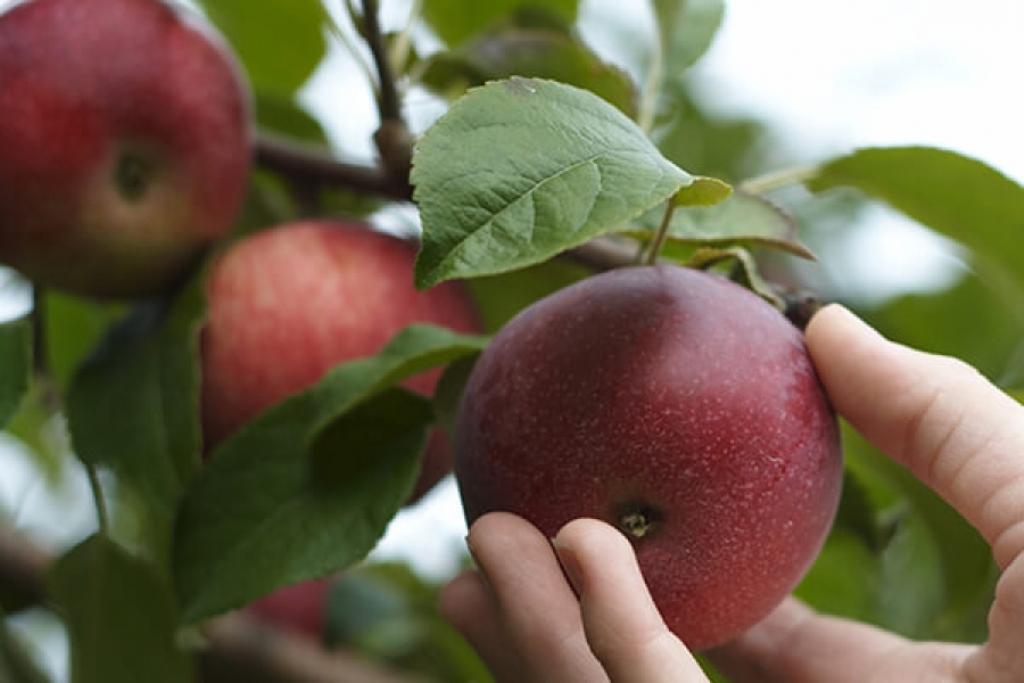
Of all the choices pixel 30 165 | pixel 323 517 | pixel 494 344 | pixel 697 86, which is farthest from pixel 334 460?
pixel 697 86

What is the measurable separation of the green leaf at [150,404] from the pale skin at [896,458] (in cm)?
21

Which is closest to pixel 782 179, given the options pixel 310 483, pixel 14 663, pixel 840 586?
pixel 310 483

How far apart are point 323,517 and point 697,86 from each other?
888 millimetres

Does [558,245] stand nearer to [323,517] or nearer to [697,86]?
[323,517]

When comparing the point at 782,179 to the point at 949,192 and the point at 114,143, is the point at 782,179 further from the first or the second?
the point at 114,143

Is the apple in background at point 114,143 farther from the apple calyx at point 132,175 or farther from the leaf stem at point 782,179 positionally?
the leaf stem at point 782,179

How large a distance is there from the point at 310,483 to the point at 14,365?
212 millimetres

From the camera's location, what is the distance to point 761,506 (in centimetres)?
50

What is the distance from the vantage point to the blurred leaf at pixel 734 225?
22.5 inches

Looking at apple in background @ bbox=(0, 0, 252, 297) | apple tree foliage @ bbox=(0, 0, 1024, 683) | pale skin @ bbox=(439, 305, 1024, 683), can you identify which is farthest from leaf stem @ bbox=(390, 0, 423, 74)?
pale skin @ bbox=(439, 305, 1024, 683)

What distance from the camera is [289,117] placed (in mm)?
982

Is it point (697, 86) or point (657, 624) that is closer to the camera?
point (657, 624)

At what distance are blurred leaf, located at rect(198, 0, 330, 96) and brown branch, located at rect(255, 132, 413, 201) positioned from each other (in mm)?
123

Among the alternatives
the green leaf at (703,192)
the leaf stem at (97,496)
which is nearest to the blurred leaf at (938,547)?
the green leaf at (703,192)
